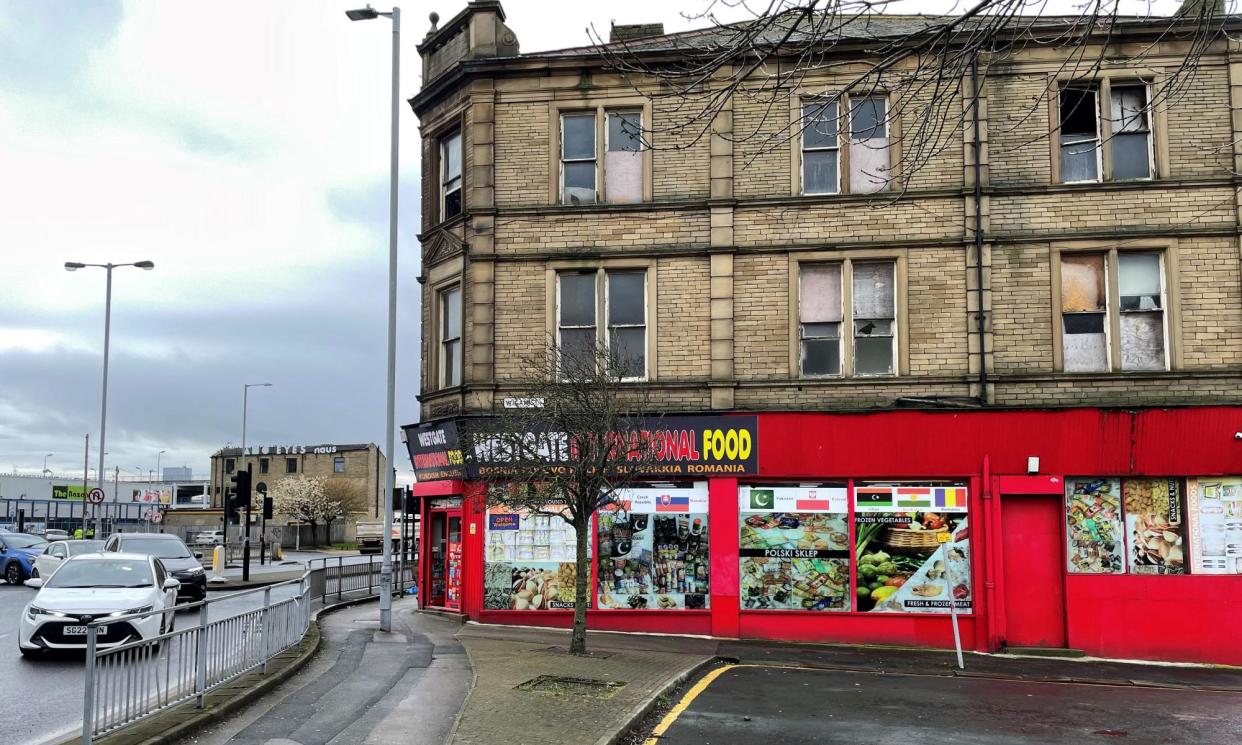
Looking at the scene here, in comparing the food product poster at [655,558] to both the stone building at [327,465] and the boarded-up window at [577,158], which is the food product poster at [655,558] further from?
the stone building at [327,465]

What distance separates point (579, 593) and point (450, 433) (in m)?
6.25

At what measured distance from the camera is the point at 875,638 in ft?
57.8

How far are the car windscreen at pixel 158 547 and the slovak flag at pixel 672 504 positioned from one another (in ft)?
41.8

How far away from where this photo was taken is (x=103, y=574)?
1627cm

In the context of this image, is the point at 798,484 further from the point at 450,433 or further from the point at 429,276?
the point at 429,276

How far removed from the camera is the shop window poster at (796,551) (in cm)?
1784

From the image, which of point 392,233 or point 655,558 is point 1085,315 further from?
point 392,233

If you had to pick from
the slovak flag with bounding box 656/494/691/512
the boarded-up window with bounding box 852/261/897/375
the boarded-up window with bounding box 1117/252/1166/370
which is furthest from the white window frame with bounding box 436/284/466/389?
the boarded-up window with bounding box 1117/252/1166/370

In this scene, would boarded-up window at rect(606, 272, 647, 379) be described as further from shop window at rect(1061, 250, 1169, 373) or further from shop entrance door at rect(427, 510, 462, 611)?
shop window at rect(1061, 250, 1169, 373)

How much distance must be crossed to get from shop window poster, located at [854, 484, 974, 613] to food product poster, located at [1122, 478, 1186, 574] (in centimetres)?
257

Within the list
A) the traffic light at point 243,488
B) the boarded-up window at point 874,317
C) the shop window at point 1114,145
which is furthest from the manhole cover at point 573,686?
the traffic light at point 243,488

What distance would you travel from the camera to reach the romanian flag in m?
17.8

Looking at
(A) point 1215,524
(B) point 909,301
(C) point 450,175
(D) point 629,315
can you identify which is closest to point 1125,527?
(A) point 1215,524

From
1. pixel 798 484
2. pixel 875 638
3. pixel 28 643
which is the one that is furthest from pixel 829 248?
pixel 28 643
